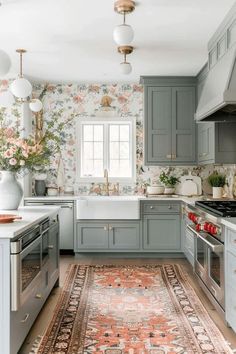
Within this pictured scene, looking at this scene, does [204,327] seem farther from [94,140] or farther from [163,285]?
[94,140]

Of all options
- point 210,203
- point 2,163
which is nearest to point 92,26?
point 2,163

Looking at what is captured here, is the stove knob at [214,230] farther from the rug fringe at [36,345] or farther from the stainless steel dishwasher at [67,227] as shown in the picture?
the stainless steel dishwasher at [67,227]

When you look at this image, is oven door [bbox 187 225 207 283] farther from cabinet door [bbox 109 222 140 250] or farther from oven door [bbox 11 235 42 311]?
oven door [bbox 11 235 42 311]

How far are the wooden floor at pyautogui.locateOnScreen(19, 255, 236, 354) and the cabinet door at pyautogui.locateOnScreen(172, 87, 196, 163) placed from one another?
156 centimetres

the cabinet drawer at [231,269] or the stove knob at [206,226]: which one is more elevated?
the stove knob at [206,226]

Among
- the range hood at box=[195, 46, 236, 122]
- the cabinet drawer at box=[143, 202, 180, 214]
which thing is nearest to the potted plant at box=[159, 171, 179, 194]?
the cabinet drawer at box=[143, 202, 180, 214]

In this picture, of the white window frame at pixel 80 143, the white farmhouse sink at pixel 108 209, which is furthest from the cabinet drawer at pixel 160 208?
the white window frame at pixel 80 143

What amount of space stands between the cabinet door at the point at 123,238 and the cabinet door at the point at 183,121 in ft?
4.03

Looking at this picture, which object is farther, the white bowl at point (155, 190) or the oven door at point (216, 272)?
the white bowl at point (155, 190)

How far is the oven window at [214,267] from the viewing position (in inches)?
126

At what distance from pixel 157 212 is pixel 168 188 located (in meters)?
0.61

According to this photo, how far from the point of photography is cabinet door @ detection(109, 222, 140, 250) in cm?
548

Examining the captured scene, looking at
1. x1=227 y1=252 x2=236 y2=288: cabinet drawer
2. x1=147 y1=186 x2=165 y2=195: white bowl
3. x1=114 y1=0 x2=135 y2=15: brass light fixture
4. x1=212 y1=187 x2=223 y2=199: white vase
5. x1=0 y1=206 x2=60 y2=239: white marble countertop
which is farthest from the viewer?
x1=147 y1=186 x2=165 y2=195: white bowl

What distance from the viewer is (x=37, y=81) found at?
19.9 feet
